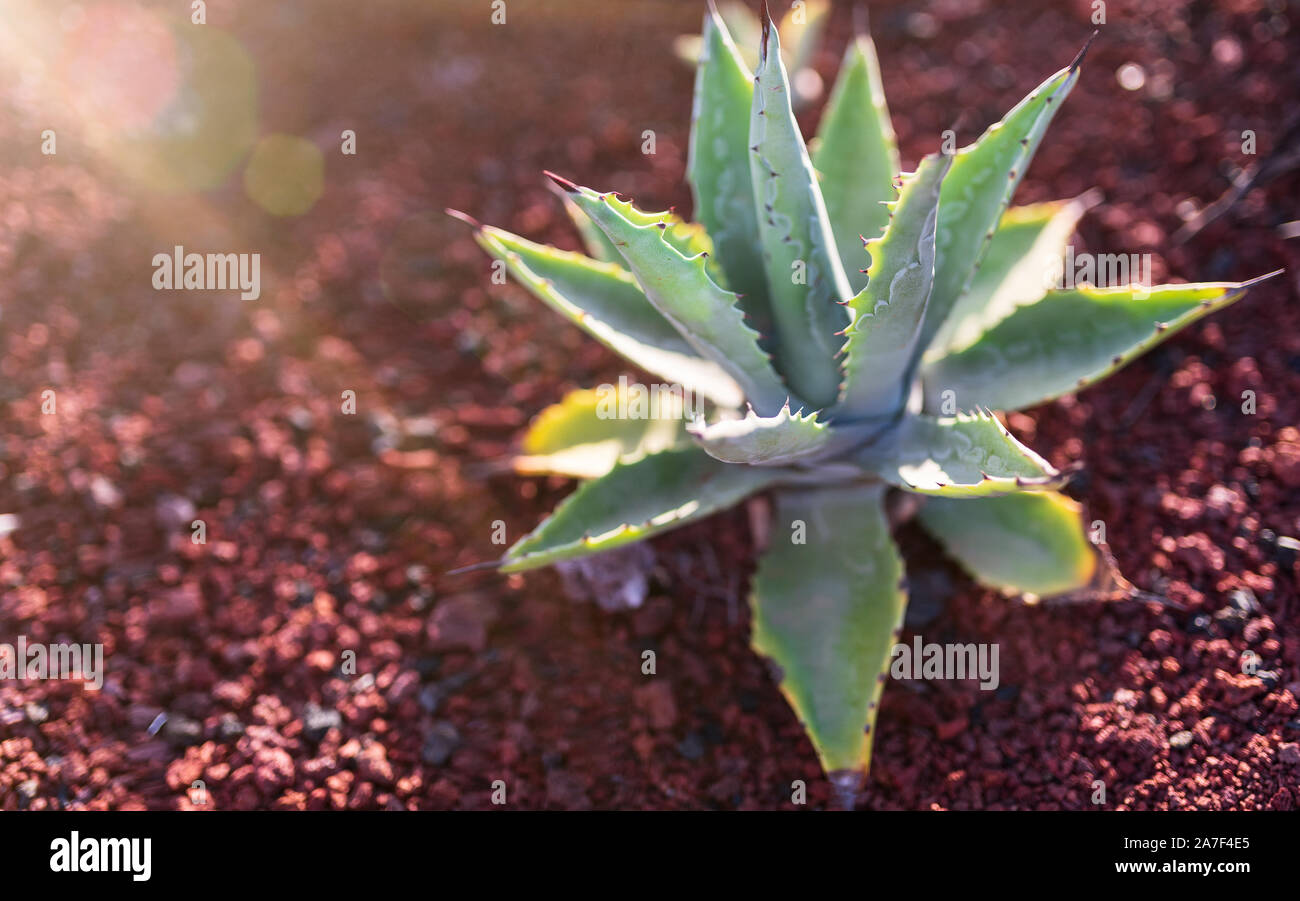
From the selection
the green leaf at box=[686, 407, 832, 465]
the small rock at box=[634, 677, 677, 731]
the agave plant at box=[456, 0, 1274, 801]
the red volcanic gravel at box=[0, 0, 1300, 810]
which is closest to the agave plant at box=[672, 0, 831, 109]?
the red volcanic gravel at box=[0, 0, 1300, 810]

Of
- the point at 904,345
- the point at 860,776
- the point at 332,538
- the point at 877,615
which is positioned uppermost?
the point at 904,345

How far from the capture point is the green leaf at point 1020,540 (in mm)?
1907

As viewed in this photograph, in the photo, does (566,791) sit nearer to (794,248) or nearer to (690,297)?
(690,297)

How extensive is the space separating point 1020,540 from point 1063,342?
0.42 metres

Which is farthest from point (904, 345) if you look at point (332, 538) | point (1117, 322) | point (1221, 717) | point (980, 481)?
point (332, 538)

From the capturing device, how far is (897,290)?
157 cm

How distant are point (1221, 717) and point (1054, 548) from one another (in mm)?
447

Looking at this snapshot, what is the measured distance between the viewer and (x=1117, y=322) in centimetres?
180

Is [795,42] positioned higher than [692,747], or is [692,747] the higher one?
[795,42]

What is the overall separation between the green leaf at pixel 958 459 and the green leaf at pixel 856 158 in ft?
1.56

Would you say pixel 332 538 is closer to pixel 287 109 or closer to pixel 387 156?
pixel 387 156

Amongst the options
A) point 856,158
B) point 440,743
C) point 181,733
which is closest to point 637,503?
point 440,743

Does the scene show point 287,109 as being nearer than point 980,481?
No

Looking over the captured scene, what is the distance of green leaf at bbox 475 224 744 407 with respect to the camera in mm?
1938
